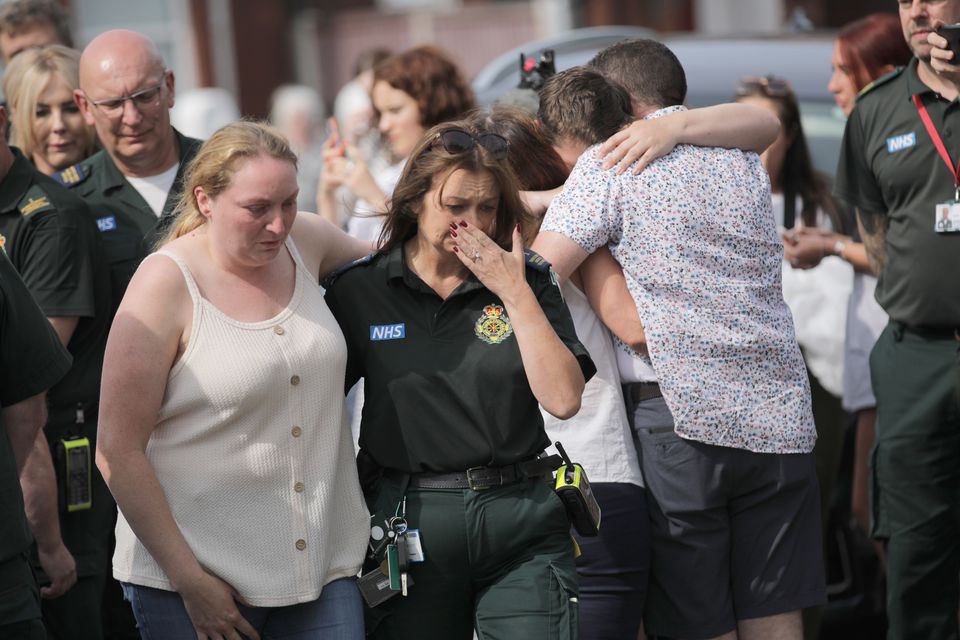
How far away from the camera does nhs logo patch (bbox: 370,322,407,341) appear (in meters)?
3.70

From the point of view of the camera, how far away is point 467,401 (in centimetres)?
362

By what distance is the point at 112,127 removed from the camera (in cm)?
471

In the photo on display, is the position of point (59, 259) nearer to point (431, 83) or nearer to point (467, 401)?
point (467, 401)

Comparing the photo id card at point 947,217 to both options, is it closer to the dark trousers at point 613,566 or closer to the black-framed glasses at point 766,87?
the black-framed glasses at point 766,87

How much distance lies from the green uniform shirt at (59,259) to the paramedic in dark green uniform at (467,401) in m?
1.09

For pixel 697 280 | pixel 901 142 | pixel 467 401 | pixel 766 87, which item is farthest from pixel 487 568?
pixel 766 87

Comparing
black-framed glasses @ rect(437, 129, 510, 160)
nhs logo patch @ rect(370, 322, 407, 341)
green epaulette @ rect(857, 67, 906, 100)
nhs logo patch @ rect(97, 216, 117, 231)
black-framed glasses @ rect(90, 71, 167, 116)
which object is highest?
black-framed glasses @ rect(437, 129, 510, 160)

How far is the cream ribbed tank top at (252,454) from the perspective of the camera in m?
3.46

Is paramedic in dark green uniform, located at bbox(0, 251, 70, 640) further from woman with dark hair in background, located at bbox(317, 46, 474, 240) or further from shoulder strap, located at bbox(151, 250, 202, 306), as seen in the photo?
woman with dark hair in background, located at bbox(317, 46, 474, 240)

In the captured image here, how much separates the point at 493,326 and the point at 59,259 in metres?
1.47

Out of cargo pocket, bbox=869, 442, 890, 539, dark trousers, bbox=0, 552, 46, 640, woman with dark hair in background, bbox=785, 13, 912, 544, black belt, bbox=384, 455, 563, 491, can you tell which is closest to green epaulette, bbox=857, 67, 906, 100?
woman with dark hair in background, bbox=785, 13, 912, 544

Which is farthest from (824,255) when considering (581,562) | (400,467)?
(400,467)

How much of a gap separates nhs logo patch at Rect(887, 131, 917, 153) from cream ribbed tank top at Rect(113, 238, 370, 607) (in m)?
2.28

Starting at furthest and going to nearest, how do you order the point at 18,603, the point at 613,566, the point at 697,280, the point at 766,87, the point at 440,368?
1. the point at 766,87
2. the point at 613,566
3. the point at 697,280
4. the point at 440,368
5. the point at 18,603
